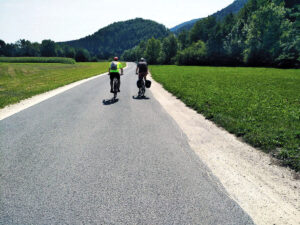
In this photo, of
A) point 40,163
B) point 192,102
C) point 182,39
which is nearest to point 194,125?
point 192,102

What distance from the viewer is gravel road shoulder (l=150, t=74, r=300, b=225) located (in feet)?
9.30

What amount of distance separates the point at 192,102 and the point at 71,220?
8.19m

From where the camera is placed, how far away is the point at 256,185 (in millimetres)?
3469

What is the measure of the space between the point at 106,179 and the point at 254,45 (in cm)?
5588

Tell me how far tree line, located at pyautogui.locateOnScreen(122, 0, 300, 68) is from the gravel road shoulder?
45.6 meters

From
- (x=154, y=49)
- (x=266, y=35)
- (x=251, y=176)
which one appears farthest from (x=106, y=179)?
(x=154, y=49)

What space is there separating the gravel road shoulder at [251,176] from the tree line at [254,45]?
45591 mm

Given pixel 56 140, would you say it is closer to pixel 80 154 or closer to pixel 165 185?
pixel 80 154

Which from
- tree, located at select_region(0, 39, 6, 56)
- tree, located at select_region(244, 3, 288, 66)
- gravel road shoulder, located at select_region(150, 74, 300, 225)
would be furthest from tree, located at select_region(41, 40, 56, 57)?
gravel road shoulder, located at select_region(150, 74, 300, 225)

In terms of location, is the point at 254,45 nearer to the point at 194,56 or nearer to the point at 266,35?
the point at 266,35

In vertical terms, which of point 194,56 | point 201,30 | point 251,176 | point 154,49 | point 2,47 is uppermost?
point 201,30

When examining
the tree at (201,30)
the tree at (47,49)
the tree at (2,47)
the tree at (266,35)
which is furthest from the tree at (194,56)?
the tree at (2,47)

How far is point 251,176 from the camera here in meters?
3.77

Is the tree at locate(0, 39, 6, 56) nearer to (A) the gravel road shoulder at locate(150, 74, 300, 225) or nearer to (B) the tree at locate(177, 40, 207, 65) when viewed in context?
(B) the tree at locate(177, 40, 207, 65)
